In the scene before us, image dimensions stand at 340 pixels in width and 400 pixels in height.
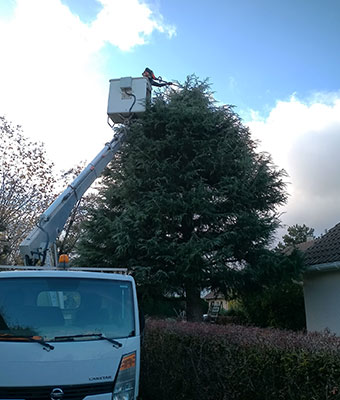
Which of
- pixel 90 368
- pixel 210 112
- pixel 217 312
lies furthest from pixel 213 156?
pixel 217 312

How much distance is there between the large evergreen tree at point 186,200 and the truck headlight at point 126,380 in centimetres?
595

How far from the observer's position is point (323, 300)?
12367mm

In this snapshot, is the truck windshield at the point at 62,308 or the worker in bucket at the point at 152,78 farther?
the worker in bucket at the point at 152,78

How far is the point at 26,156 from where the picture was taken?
20188 millimetres

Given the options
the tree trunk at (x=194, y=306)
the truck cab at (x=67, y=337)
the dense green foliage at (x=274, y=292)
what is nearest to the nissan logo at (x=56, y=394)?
the truck cab at (x=67, y=337)

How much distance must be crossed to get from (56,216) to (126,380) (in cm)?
506

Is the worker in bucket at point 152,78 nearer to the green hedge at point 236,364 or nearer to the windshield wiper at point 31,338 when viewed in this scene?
the green hedge at point 236,364

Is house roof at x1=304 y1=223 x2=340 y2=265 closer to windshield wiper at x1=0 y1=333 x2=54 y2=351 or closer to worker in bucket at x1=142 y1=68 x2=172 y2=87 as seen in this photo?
worker in bucket at x1=142 y1=68 x2=172 y2=87

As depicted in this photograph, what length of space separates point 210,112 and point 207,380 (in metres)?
8.64

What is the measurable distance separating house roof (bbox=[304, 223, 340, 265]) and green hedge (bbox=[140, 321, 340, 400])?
6.58 meters

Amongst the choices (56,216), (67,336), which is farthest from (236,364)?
(56,216)

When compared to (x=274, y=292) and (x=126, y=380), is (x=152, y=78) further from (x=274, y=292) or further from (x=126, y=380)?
(x=126, y=380)

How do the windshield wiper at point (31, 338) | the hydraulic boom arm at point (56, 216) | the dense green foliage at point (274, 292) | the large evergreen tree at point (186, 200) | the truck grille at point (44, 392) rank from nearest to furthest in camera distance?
the truck grille at point (44, 392) → the windshield wiper at point (31, 338) → the hydraulic boom arm at point (56, 216) → the large evergreen tree at point (186, 200) → the dense green foliage at point (274, 292)

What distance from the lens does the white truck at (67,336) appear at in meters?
4.02
